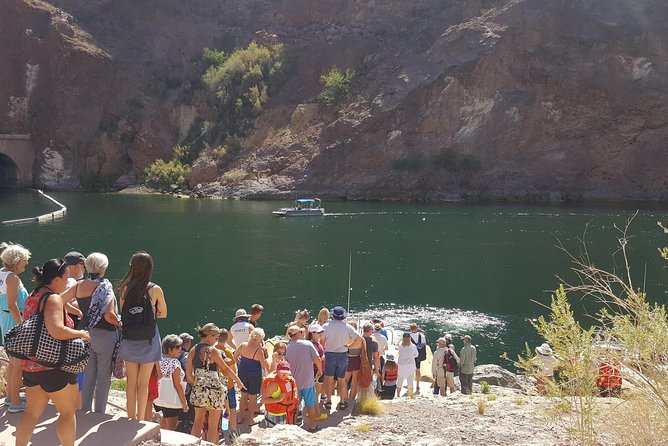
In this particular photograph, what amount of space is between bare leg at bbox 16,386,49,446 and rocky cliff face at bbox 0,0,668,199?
64612 millimetres

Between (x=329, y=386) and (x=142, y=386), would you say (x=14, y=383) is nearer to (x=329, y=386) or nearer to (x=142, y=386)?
(x=142, y=386)

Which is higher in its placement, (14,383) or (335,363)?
(14,383)

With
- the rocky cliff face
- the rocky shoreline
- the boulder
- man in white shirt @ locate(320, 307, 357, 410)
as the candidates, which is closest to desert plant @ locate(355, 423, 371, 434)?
the rocky shoreline

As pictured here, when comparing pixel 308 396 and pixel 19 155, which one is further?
pixel 19 155

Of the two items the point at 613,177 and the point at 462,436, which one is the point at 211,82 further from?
the point at 462,436

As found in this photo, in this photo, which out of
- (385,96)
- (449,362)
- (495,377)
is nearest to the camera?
(449,362)

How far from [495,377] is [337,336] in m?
6.78

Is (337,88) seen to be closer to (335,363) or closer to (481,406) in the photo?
(335,363)

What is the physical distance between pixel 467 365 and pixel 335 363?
408cm

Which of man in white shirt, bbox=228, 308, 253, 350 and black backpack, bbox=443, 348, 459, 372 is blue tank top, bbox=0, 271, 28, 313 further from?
black backpack, bbox=443, 348, 459, 372

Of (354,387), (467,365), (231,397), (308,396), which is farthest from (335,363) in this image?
(467,365)

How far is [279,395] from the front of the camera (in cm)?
793

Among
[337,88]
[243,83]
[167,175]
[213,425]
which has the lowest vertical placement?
[213,425]

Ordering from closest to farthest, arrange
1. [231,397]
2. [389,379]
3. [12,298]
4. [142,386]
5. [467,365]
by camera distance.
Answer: [142,386], [12,298], [231,397], [389,379], [467,365]
